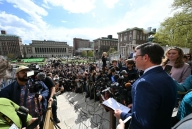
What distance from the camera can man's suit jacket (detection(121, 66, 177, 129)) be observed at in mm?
984

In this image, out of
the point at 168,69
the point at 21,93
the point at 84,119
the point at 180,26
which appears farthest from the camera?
the point at 180,26

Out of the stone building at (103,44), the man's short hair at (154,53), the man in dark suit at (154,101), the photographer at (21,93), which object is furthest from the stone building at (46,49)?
the man in dark suit at (154,101)

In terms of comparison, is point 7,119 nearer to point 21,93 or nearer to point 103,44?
point 21,93

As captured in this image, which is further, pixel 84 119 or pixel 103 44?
pixel 103 44

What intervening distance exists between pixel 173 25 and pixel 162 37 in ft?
7.52

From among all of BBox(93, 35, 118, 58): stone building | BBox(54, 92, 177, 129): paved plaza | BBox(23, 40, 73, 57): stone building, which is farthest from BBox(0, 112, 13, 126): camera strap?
BBox(23, 40, 73, 57): stone building

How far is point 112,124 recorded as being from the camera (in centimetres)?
203

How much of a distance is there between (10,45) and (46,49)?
26321 mm

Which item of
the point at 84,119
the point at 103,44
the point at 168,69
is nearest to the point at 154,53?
the point at 168,69

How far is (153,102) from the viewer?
38.4 inches

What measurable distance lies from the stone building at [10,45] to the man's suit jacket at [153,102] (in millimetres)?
99516

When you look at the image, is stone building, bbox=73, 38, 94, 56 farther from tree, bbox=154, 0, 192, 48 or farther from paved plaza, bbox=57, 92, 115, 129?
paved plaza, bbox=57, 92, 115, 129

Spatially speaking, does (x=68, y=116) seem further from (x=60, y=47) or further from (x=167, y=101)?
(x=60, y=47)

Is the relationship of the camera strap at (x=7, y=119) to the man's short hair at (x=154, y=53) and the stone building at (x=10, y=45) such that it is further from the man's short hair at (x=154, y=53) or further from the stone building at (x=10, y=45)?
the stone building at (x=10, y=45)
